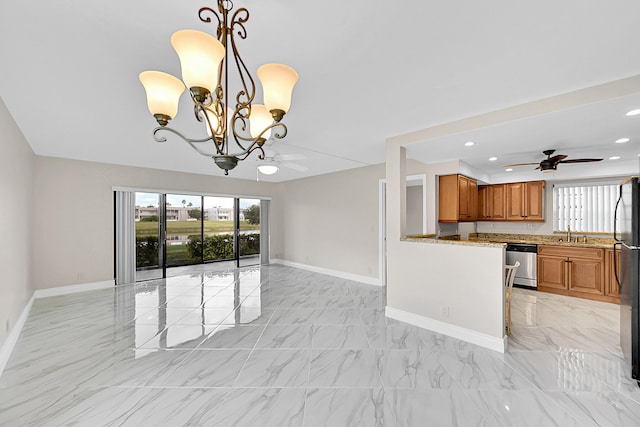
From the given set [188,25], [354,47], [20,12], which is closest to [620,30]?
[354,47]

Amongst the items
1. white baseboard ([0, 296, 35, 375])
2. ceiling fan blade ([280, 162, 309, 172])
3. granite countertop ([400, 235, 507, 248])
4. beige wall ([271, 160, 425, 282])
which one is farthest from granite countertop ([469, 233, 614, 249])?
white baseboard ([0, 296, 35, 375])

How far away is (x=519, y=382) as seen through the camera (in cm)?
221

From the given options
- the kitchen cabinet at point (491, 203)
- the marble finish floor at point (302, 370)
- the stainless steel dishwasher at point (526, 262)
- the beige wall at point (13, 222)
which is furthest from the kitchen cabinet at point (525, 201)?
the beige wall at point (13, 222)

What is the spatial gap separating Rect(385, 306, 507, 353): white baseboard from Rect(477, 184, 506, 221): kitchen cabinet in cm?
374

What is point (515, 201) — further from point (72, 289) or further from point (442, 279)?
Result: point (72, 289)

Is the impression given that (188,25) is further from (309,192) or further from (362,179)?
(309,192)

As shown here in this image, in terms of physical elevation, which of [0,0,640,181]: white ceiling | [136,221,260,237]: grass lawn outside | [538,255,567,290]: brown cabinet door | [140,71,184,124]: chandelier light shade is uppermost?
[0,0,640,181]: white ceiling

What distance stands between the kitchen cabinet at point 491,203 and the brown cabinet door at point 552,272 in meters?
1.17

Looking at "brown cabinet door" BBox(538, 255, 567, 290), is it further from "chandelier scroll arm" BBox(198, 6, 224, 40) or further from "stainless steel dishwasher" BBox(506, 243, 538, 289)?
"chandelier scroll arm" BBox(198, 6, 224, 40)

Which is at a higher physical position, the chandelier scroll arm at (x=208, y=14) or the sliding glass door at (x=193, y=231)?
the chandelier scroll arm at (x=208, y=14)

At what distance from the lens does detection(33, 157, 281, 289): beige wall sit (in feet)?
15.1

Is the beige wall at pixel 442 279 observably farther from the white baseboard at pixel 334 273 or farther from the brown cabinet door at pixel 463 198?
the white baseboard at pixel 334 273

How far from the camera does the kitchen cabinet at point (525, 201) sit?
213 inches

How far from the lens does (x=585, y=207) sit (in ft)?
16.7
